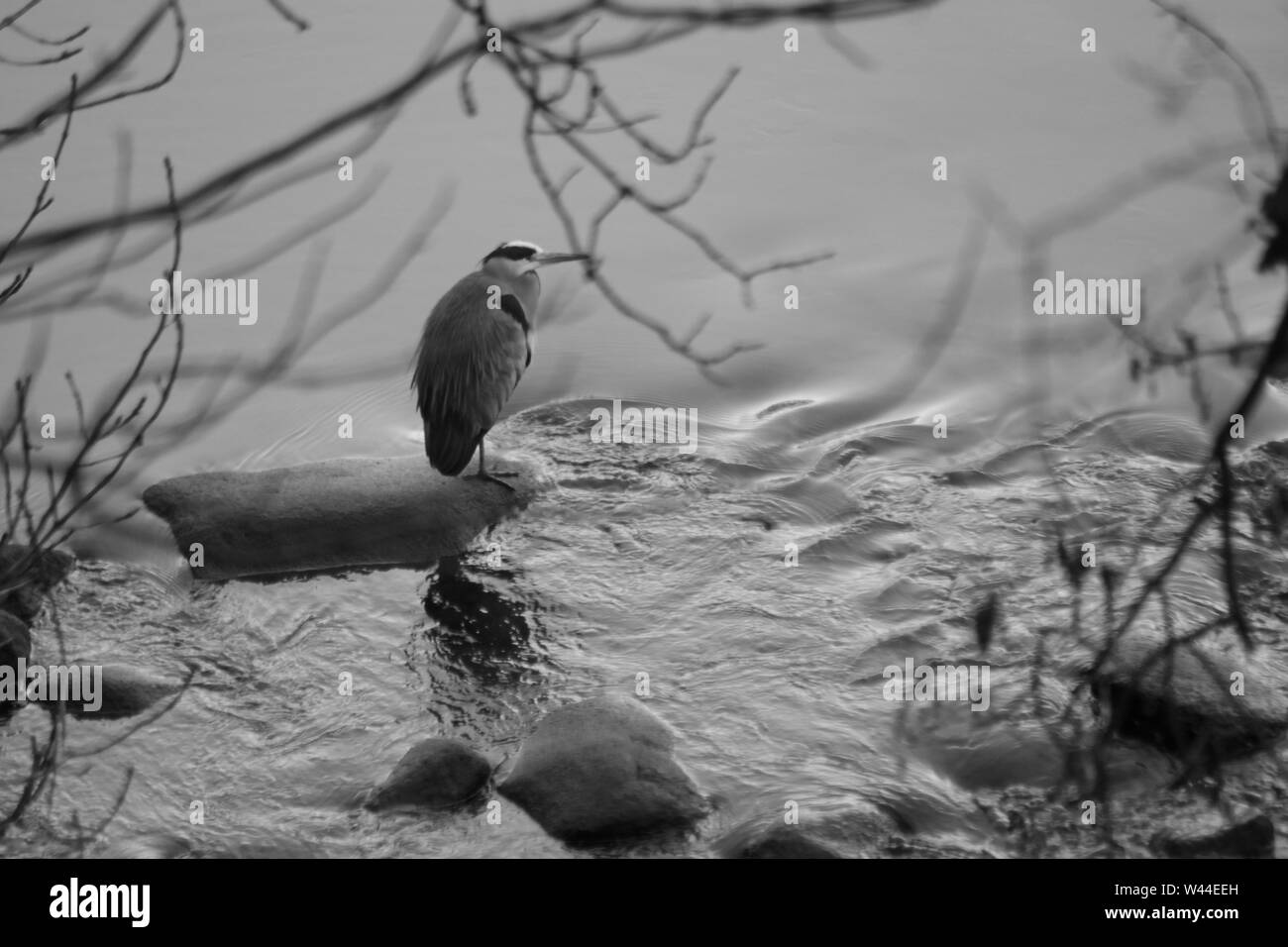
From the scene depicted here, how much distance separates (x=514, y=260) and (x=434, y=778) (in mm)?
3427

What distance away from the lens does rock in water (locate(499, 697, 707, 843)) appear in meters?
5.16

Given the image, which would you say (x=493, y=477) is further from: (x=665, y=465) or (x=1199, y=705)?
(x=1199, y=705)

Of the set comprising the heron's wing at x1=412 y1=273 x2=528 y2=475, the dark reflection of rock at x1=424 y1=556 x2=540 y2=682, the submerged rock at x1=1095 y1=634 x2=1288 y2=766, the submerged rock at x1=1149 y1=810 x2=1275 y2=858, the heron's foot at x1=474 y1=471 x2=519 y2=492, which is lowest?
the submerged rock at x1=1149 y1=810 x2=1275 y2=858

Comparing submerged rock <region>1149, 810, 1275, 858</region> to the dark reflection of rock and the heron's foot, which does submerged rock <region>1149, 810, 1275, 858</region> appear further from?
the heron's foot

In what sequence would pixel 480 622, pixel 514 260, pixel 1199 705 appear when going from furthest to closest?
pixel 514 260
pixel 480 622
pixel 1199 705

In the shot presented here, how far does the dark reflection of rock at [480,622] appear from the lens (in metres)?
6.25

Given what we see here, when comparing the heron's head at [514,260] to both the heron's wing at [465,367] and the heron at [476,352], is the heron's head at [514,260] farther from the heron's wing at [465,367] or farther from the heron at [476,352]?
the heron's wing at [465,367]

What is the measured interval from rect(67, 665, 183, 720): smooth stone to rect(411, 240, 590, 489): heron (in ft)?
5.81

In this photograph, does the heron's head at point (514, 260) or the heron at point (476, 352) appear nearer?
the heron at point (476, 352)

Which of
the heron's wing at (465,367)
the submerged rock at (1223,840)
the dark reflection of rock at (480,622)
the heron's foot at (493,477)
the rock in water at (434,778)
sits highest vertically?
the heron's wing at (465,367)

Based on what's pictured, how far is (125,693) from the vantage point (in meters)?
5.88

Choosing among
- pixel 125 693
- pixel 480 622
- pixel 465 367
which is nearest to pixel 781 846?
pixel 480 622

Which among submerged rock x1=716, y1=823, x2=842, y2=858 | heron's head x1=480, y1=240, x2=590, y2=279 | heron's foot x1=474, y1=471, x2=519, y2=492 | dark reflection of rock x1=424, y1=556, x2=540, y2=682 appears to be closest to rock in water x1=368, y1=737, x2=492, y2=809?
dark reflection of rock x1=424, y1=556, x2=540, y2=682

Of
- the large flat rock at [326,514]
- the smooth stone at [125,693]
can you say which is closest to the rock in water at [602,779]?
the smooth stone at [125,693]
